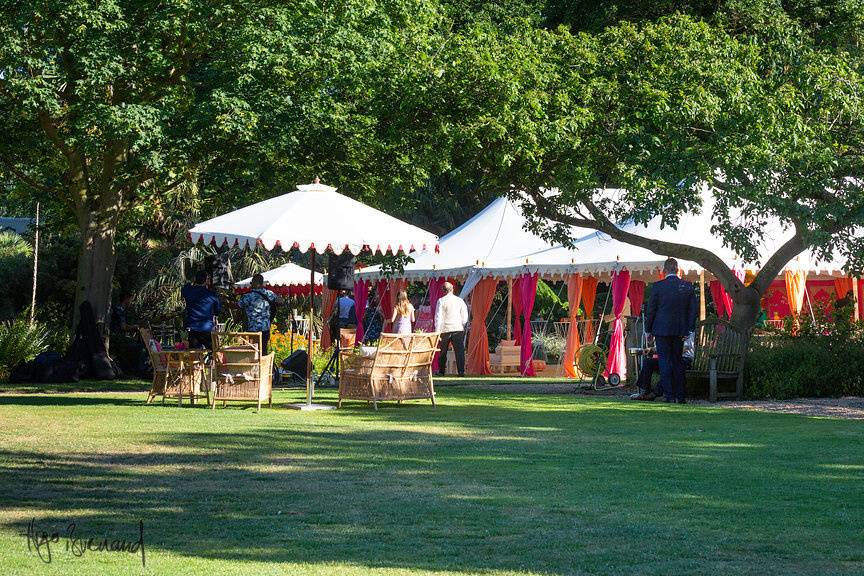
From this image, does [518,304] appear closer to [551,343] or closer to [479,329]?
[479,329]

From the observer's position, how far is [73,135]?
20031mm

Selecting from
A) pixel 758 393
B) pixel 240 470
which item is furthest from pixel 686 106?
pixel 240 470

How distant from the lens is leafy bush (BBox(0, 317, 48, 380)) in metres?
22.6

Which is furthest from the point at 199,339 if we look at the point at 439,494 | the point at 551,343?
the point at 551,343

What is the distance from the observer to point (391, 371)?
1580 centimetres

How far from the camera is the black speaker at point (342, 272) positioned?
65.5 feet

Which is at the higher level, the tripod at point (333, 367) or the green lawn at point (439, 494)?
the tripod at point (333, 367)

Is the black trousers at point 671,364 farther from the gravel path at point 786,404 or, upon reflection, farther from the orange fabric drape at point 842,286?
the orange fabric drape at point 842,286

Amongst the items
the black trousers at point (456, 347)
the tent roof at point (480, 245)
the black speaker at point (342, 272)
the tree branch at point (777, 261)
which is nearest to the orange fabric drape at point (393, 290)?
the tent roof at point (480, 245)

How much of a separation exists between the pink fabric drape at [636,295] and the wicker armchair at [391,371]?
12205 millimetres

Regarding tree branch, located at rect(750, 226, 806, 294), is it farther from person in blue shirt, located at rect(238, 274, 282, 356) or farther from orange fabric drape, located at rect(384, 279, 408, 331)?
orange fabric drape, located at rect(384, 279, 408, 331)

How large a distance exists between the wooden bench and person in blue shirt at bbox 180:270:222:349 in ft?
23.4

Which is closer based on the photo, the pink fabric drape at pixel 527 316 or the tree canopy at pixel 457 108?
the tree canopy at pixel 457 108


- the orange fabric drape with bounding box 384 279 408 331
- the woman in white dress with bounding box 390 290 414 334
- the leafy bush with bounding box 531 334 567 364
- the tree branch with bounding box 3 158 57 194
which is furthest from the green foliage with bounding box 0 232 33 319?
the woman in white dress with bounding box 390 290 414 334
